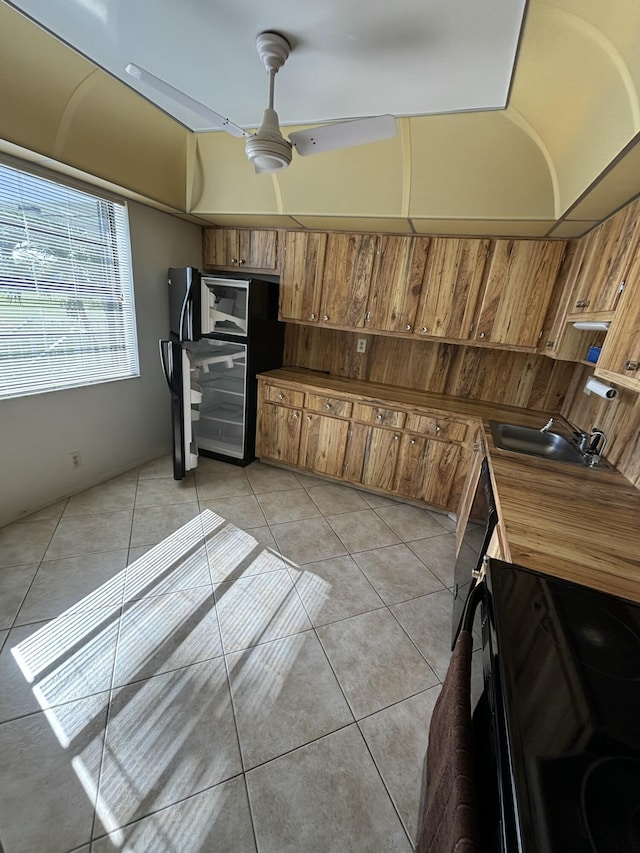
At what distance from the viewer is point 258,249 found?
3139mm

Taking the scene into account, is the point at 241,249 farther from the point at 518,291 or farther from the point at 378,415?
the point at 518,291

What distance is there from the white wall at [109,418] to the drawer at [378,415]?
1.93 meters

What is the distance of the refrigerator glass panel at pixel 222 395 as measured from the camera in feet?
10.5

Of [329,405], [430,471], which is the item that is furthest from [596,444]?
[329,405]

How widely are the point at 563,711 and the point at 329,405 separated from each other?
2491 millimetres

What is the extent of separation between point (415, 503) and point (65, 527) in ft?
8.69

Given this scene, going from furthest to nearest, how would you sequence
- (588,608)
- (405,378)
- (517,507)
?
(405,378)
(517,507)
(588,608)

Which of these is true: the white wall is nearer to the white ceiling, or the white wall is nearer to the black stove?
the white ceiling

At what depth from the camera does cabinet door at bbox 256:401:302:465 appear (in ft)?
10.4

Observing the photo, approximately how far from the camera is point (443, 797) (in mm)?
558

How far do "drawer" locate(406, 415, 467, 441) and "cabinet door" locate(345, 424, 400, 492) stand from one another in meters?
0.16

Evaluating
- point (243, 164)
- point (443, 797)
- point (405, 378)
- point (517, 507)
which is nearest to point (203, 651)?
point (443, 797)

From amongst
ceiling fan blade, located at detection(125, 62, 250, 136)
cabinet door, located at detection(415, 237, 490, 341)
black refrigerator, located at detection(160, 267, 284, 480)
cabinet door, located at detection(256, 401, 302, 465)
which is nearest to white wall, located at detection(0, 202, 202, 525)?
black refrigerator, located at detection(160, 267, 284, 480)

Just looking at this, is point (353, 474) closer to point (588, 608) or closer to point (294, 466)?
point (294, 466)
